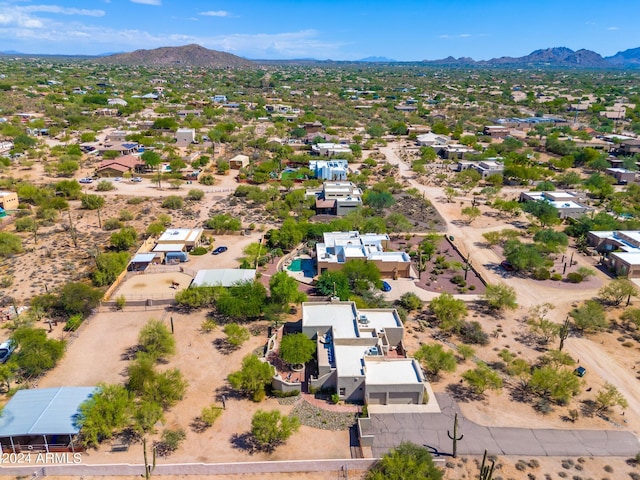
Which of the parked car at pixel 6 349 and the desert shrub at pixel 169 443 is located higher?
the parked car at pixel 6 349

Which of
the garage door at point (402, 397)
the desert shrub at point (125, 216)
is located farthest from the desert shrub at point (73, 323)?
the garage door at point (402, 397)

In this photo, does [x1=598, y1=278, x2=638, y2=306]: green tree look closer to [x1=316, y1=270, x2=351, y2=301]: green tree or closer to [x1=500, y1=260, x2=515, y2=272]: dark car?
[x1=500, y1=260, x2=515, y2=272]: dark car

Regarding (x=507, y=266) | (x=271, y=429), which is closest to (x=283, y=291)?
(x=271, y=429)

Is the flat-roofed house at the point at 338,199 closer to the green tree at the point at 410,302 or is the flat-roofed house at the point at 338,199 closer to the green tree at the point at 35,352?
the green tree at the point at 410,302

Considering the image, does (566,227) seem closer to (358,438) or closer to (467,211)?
(467,211)

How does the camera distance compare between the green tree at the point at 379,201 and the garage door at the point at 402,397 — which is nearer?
the garage door at the point at 402,397

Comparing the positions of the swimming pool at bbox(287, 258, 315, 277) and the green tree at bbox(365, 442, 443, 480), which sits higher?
the swimming pool at bbox(287, 258, 315, 277)

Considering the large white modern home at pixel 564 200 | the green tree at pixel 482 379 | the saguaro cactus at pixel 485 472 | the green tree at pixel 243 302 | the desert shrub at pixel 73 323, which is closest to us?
the saguaro cactus at pixel 485 472

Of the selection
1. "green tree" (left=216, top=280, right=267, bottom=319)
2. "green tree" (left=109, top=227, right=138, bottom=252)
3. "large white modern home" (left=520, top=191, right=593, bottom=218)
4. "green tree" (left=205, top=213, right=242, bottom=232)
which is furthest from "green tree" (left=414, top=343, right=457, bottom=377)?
"large white modern home" (left=520, top=191, right=593, bottom=218)
